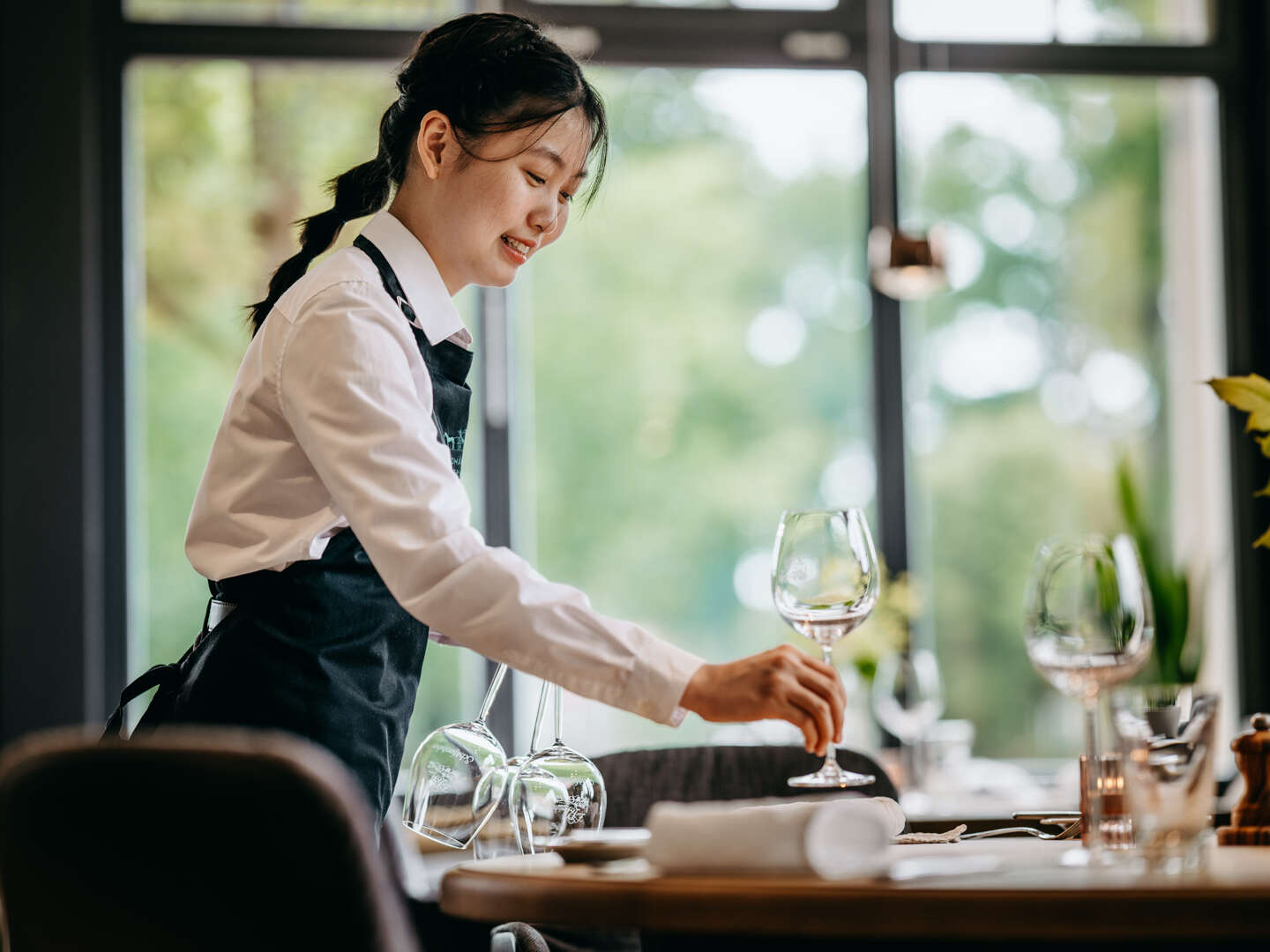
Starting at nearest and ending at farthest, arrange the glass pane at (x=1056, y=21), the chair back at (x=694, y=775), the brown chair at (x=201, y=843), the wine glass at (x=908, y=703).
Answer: the brown chair at (x=201, y=843) → the chair back at (x=694, y=775) → the wine glass at (x=908, y=703) → the glass pane at (x=1056, y=21)

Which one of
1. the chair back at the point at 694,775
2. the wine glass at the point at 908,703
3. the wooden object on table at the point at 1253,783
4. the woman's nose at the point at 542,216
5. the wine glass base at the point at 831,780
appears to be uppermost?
the woman's nose at the point at 542,216

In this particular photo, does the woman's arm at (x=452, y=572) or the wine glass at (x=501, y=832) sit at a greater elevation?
the woman's arm at (x=452, y=572)

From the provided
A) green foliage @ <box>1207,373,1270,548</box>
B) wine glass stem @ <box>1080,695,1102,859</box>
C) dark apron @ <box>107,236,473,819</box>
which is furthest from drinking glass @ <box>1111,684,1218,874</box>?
dark apron @ <box>107,236,473,819</box>

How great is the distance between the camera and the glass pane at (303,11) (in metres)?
3.89

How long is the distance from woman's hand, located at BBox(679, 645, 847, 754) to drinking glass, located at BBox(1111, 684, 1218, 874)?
0.61ft

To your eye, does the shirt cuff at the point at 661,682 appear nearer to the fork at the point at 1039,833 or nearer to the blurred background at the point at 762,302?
the fork at the point at 1039,833

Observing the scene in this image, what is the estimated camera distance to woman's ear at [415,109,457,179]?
1.43 meters

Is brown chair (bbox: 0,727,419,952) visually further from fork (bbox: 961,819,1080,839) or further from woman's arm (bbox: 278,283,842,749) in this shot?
fork (bbox: 961,819,1080,839)

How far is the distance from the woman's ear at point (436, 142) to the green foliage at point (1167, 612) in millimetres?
2558

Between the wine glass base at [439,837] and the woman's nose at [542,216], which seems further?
the woman's nose at [542,216]

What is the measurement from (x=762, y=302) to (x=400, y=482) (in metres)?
3.02

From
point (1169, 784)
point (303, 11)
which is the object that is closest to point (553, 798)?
point (1169, 784)

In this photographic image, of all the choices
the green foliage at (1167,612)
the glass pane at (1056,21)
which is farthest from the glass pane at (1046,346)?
the green foliage at (1167,612)

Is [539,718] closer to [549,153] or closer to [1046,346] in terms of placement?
[549,153]
